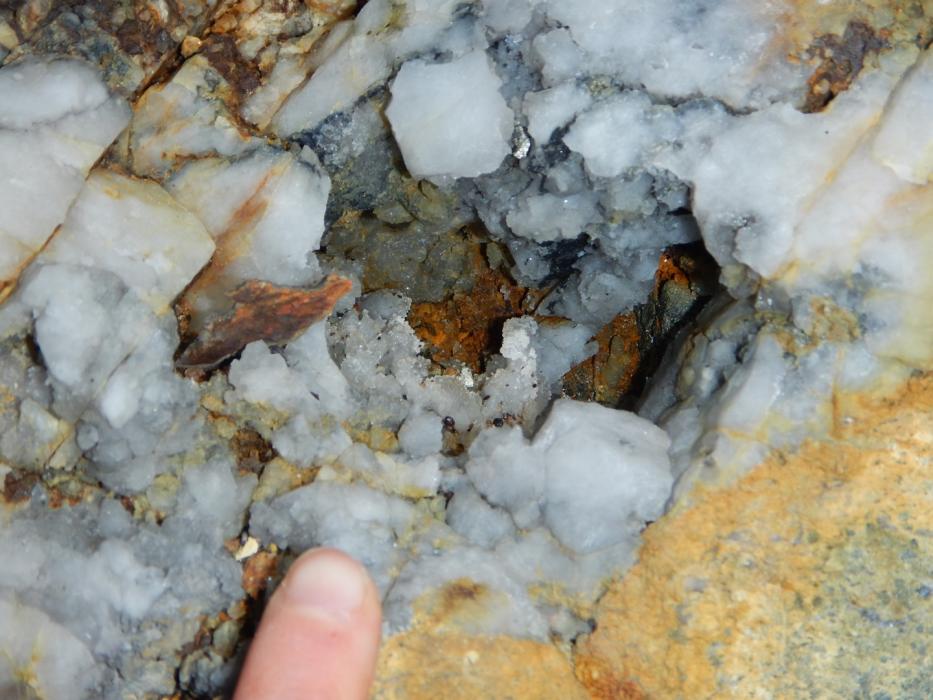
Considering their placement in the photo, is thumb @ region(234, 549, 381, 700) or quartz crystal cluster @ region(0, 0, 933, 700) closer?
thumb @ region(234, 549, 381, 700)

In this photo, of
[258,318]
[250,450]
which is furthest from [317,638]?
[258,318]

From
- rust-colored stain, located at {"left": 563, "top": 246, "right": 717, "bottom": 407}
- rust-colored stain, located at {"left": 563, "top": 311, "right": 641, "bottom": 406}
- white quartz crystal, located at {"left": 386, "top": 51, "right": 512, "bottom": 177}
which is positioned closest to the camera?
white quartz crystal, located at {"left": 386, "top": 51, "right": 512, "bottom": 177}

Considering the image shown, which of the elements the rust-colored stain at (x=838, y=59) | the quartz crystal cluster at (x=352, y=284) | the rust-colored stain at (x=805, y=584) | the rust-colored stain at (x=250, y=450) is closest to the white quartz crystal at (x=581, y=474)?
the quartz crystal cluster at (x=352, y=284)

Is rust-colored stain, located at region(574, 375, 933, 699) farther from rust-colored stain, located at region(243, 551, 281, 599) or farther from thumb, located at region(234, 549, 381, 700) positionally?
rust-colored stain, located at region(243, 551, 281, 599)

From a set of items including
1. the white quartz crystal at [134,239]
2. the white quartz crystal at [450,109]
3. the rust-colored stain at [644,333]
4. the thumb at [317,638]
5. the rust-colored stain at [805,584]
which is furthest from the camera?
the rust-colored stain at [644,333]

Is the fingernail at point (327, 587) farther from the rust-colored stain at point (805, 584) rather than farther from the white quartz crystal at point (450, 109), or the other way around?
the white quartz crystal at point (450, 109)

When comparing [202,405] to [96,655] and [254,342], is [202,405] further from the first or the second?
[96,655]

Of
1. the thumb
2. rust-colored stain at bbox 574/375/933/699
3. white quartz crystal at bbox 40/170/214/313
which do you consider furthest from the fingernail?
white quartz crystal at bbox 40/170/214/313
